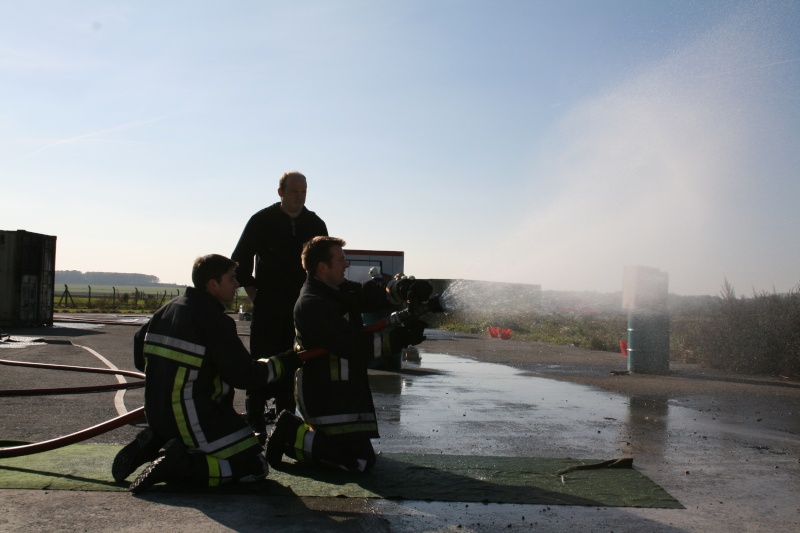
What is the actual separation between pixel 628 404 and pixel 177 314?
5.84 m

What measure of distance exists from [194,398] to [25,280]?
2080 centimetres

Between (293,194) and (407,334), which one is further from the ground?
(293,194)

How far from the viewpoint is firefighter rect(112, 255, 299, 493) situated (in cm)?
441

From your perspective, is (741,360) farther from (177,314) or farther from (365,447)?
(177,314)

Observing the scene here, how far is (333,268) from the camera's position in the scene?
5.15 meters

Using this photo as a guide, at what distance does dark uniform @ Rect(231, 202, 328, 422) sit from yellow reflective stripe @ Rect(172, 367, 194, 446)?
1496mm

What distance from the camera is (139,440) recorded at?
445 centimetres

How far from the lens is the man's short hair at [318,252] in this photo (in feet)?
17.0

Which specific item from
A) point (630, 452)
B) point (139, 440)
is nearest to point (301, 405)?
point (139, 440)

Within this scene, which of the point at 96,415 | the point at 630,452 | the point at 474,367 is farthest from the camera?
the point at 474,367

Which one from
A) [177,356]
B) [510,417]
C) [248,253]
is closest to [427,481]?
[177,356]

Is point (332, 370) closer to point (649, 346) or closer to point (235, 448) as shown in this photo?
point (235, 448)

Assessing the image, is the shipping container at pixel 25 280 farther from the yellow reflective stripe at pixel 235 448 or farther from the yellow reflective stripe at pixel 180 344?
the yellow reflective stripe at pixel 235 448

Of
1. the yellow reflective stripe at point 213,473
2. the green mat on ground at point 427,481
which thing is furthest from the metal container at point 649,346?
the yellow reflective stripe at point 213,473
